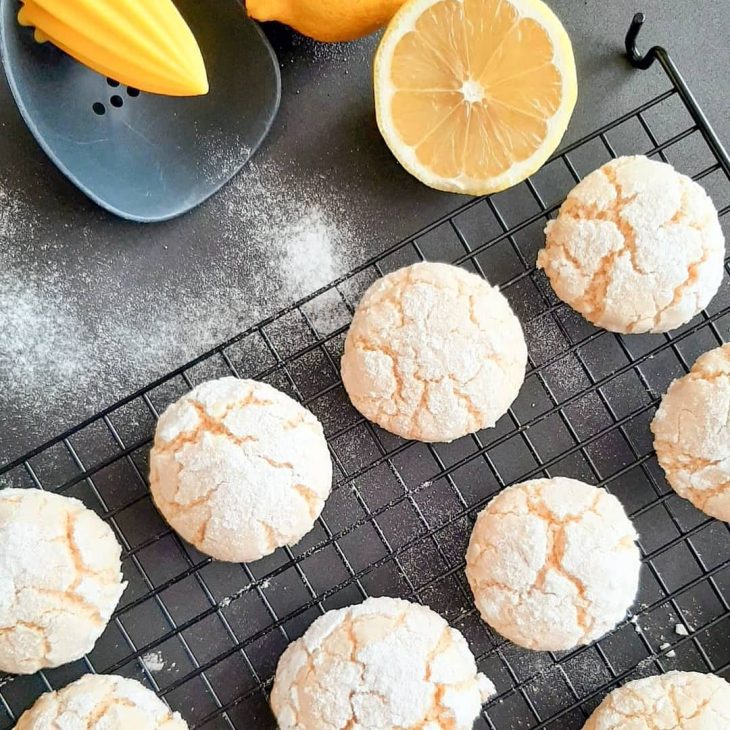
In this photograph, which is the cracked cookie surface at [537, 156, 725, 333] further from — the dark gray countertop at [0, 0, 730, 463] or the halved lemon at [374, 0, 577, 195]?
the dark gray countertop at [0, 0, 730, 463]

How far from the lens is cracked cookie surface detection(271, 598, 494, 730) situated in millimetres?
1895

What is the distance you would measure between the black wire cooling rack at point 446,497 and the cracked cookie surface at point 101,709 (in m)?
0.13

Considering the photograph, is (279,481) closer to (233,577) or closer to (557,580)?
(233,577)

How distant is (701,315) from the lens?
7.29 feet

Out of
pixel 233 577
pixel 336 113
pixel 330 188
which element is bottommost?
pixel 233 577

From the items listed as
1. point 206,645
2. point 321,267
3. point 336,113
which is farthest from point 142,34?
point 206,645

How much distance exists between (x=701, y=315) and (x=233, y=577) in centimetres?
134

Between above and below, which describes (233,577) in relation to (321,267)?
below

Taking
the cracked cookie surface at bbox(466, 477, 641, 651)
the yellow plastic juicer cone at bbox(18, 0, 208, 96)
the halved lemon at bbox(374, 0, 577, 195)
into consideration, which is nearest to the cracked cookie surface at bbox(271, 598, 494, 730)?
the cracked cookie surface at bbox(466, 477, 641, 651)

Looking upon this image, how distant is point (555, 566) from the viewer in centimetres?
194

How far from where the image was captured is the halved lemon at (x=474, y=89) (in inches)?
78.3

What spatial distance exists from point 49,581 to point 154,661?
392 millimetres

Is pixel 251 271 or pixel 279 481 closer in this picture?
pixel 279 481

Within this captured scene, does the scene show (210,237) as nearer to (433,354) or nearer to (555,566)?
(433,354)
